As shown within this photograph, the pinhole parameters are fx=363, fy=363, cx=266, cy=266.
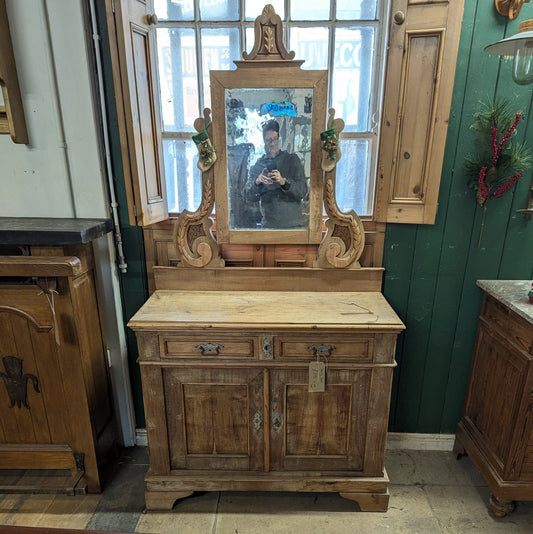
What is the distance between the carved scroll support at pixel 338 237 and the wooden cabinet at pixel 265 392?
177 millimetres

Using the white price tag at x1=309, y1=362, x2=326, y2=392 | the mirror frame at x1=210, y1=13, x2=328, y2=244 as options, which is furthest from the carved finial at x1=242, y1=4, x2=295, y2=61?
the white price tag at x1=309, y1=362, x2=326, y2=392

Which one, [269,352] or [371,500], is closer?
[269,352]

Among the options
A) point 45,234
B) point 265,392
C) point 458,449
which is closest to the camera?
point 45,234

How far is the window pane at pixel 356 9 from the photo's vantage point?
1731mm

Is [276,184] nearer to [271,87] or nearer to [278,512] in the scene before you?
[271,87]

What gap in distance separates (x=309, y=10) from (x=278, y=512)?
2.45 m

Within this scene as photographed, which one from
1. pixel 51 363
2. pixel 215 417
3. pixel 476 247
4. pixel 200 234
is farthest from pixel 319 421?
pixel 51 363

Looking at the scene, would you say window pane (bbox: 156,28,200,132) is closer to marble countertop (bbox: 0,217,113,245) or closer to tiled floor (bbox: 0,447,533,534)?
marble countertop (bbox: 0,217,113,245)

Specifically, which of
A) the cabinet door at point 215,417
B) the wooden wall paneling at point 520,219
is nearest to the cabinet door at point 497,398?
the wooden wall paneling at point 520,219

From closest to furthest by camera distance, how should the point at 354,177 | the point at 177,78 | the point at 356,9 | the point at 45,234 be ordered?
the point at 45,234, the point at 356,9, the point at 177,78, the point at 354,177

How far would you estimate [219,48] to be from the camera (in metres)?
1.80

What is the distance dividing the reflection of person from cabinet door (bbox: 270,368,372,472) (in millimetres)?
742

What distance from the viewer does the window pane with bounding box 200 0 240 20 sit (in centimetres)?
175

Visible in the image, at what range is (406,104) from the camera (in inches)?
65.4
